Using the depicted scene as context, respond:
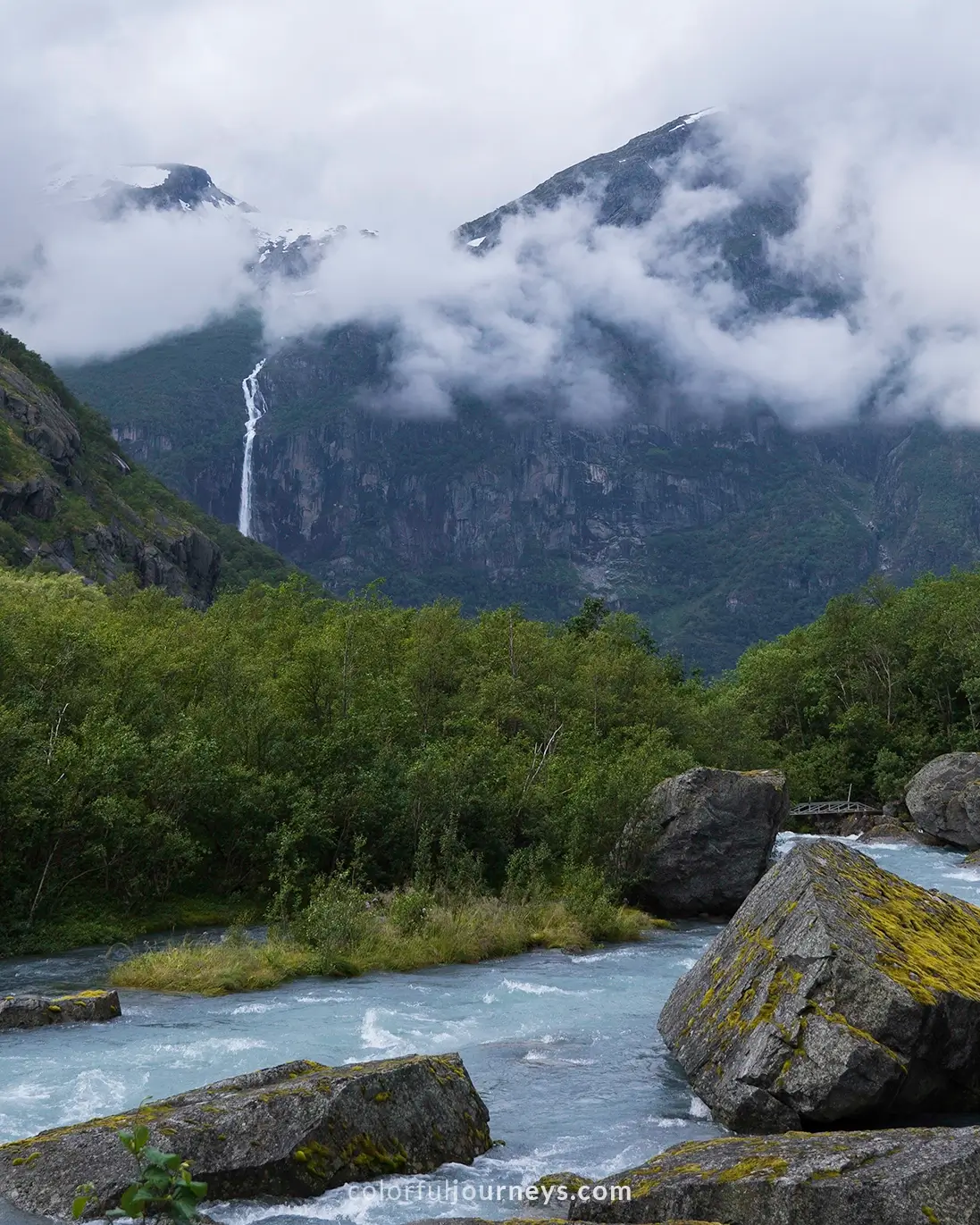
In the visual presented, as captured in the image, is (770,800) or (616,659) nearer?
(770,800)

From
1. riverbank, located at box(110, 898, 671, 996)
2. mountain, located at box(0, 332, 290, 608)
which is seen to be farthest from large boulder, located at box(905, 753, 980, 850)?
mountain, located at box(0, 332, 290, 608)

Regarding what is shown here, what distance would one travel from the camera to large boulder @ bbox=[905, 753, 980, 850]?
200ft

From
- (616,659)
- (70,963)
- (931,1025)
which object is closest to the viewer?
(931,1025)

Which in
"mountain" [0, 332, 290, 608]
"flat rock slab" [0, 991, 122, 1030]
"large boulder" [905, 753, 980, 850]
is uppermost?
"mountain" [0, 332, 290, 608]

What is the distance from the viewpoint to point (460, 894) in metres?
33.2

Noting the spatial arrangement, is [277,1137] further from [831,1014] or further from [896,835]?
[896,835]

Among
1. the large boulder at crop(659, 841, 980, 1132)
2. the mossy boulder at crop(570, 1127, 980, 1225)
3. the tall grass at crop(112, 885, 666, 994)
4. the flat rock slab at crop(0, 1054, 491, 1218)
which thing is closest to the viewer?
the mossy boulder at crop(570, 1127, 980, 1225)

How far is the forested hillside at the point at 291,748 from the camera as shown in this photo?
97.7 ft

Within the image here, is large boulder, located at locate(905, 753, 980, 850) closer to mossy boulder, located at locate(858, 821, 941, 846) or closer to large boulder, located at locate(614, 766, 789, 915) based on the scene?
mossy boulder, located at locate(858, 821, 941, 846)

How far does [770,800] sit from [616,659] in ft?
87.6

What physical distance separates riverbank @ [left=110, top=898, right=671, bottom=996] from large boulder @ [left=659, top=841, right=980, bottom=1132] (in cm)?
1021

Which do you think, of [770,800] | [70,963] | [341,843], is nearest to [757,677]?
[770,800]

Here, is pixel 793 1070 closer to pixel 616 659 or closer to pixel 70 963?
pixel 70 963

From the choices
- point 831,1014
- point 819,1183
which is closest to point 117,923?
point 831,1014
